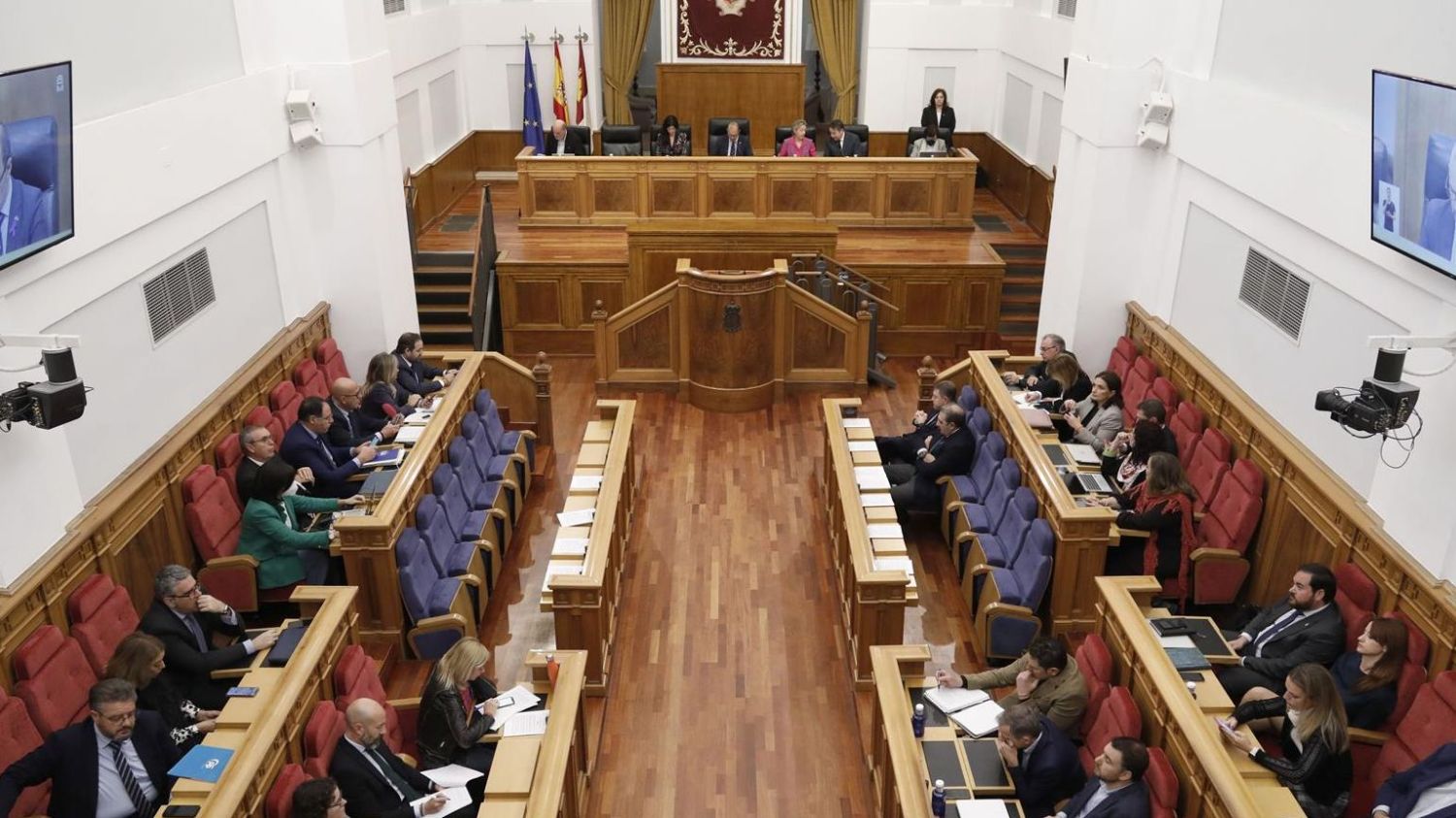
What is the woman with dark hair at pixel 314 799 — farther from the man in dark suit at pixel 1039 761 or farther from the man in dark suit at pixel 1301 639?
the man in dark suit at pixel 1301 639

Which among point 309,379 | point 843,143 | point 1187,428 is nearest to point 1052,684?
point 1187,428

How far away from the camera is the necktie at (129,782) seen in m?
4.25

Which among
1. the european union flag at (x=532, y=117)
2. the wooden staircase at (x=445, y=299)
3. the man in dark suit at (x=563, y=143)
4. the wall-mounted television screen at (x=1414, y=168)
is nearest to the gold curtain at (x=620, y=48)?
the european union flag at (x=532, y=117)

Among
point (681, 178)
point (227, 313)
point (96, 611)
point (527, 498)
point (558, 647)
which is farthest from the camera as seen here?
point (681, 178)

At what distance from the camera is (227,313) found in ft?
23.1

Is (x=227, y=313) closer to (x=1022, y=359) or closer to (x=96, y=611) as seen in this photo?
(x=96, y=611)

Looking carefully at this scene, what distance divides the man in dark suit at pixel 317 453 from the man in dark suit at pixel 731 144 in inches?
254

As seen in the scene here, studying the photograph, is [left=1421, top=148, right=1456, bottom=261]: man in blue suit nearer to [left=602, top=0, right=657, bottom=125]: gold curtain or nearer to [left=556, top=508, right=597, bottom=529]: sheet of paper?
[left=556, top=508, right=597, bottom=529]: sheet of paper

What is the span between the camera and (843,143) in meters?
12.3

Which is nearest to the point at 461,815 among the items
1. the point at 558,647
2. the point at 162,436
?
the point at 558,647

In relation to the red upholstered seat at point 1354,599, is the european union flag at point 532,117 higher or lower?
higher

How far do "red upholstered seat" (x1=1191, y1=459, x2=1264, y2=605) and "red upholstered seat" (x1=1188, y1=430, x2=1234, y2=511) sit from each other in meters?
0.15

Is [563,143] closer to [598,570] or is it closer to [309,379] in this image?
[309,379]

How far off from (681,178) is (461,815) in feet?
27.0
